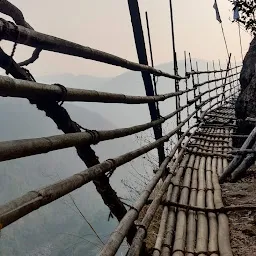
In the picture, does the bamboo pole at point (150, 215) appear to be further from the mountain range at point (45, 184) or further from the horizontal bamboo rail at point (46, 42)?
the mountain range at point (45, 184)

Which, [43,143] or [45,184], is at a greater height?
[43,143]

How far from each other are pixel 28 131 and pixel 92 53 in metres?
141

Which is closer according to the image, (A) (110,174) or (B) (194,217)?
(A) (110,174)

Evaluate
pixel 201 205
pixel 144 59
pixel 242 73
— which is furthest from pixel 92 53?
pixel 242 73

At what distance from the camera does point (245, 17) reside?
34.9ft

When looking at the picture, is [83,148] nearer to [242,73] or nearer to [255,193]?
[255,193]

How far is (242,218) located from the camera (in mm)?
3254

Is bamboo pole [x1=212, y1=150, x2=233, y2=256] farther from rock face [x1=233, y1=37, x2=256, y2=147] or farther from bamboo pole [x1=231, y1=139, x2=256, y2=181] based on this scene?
rock face [x1=233, y1=37, x2=256, y2=147]

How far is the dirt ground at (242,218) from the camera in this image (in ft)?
8.94

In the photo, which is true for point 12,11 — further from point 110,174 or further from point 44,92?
point 110,174

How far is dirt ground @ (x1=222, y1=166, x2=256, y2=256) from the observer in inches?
107

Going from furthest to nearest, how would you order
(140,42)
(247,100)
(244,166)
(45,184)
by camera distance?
(45,184) → (247,100) → (244,166) → (140,42)

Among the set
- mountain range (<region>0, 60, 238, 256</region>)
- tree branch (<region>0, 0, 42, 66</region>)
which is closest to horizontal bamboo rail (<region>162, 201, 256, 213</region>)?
tree branch (<region>0, 0, 42, 66</region>)

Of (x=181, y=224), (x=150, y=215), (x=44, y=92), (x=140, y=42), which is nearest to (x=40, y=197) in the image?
(x=44, y=92)
